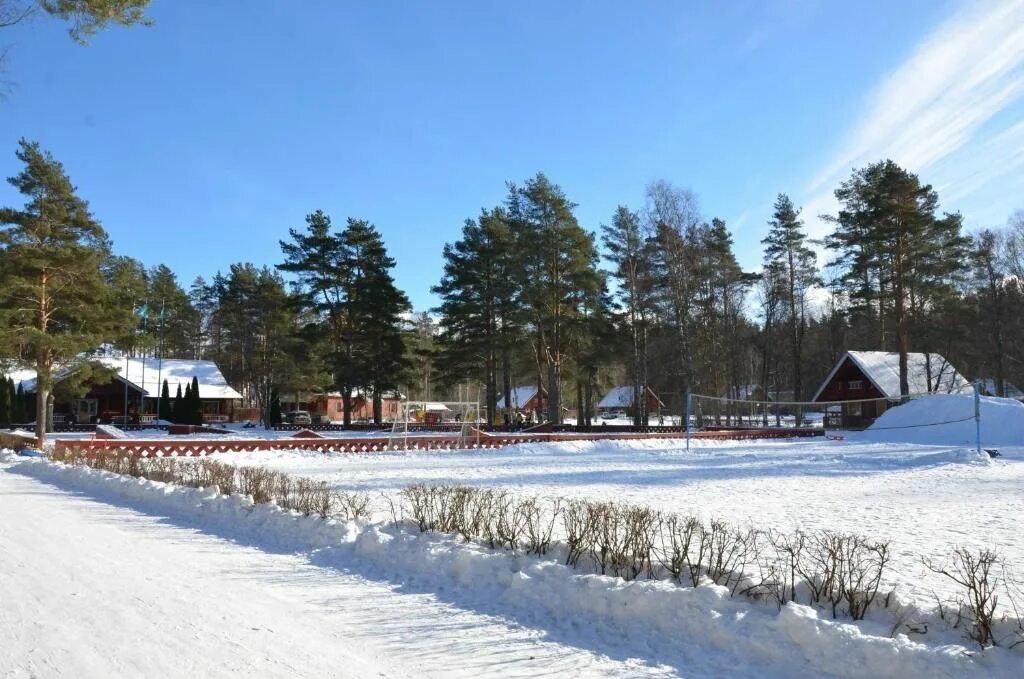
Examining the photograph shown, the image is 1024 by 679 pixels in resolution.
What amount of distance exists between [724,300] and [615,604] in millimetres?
44603

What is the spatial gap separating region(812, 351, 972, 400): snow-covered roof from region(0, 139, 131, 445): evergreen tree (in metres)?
41.7

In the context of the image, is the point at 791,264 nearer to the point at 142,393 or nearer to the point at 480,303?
the point at 480,303

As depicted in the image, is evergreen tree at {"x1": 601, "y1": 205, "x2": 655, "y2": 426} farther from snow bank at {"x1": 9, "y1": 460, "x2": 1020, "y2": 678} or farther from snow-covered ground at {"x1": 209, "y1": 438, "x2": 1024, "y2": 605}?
snow bank at {"x1": 9, "y1": 460, "x2": 1020, "y2": 678}

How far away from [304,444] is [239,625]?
21.7 meters

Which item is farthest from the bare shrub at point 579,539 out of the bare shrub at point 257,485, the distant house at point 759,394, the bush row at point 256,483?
the distant house at point 759,394

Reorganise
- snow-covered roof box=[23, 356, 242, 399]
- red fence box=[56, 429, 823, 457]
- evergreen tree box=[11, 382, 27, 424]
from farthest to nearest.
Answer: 1. snow-covered roof box=[23, 356, 242, 399]
2. evergreen tree box=[11, 382, 27, 424]
3. red fence box=[56, 429, 823, 457]

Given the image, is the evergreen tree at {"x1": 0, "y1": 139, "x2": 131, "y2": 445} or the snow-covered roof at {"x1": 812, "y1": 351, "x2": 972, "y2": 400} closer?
the evergreen tree at {"x1": 0, "y1": 139, "x2": 131, "y2": 445}

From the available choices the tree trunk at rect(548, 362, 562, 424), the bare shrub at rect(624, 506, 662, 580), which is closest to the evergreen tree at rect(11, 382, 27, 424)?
the tree trunk at rect(548, 362, 562, 424)

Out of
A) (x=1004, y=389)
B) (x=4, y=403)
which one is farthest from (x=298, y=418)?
(x=1004, y=389)

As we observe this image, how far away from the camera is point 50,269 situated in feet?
90.8

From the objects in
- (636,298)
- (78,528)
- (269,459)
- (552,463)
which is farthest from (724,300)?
(78,528)

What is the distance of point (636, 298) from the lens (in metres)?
40.9

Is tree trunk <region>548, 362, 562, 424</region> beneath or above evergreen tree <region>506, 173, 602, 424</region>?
beneath

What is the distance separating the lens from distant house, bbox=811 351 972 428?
44.6 m
